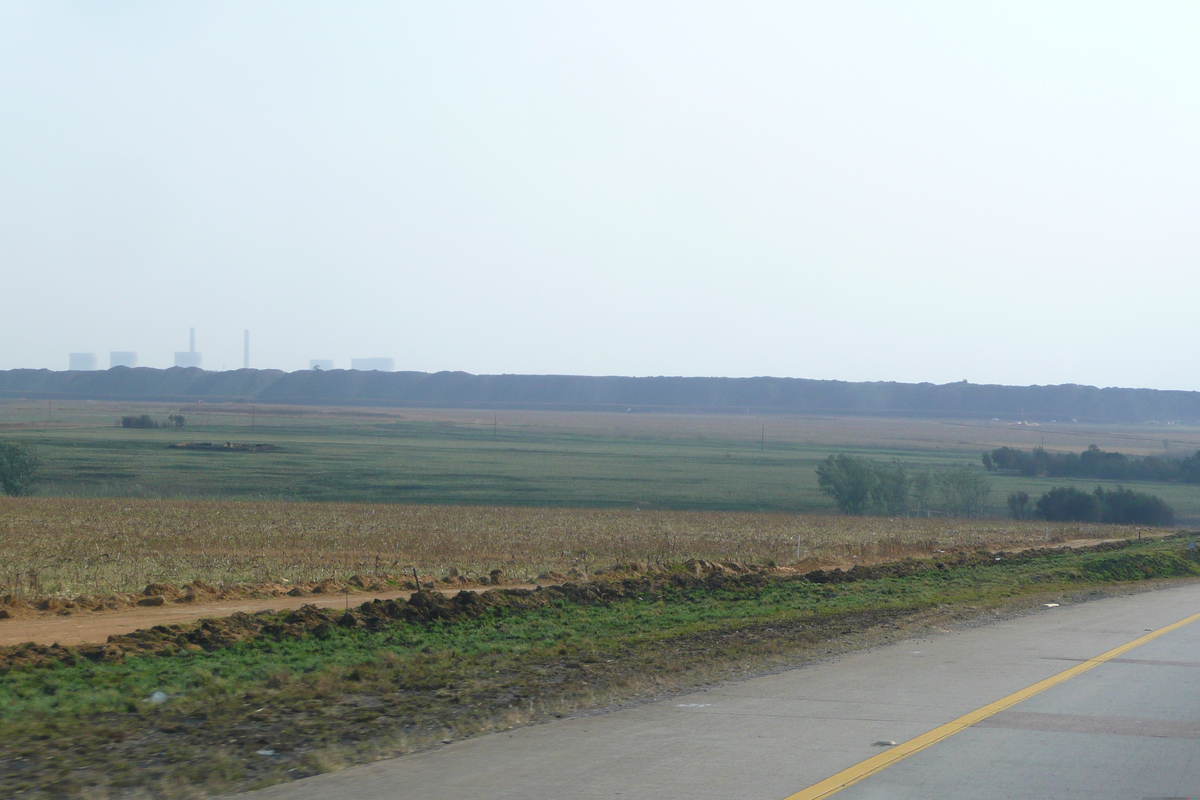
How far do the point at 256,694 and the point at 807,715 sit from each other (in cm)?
528

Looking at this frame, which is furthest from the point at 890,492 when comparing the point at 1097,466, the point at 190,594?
the point at 190,594

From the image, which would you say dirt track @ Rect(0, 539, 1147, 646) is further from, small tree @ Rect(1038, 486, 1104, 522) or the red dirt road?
small tree @ Rect(1038, 486, 1104, 522)

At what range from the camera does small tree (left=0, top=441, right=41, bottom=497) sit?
59.9m

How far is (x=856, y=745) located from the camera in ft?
27.2

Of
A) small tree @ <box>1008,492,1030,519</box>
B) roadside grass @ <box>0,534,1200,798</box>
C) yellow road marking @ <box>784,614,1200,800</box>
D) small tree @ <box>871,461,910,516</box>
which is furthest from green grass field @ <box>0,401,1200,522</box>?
yellow road marking @ <box>784,614,1200,800</box>

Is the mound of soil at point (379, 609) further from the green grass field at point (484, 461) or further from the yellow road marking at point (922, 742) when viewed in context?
the green grass field at point (484, 461)

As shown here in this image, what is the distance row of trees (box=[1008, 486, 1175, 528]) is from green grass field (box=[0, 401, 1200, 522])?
4032 millimetres

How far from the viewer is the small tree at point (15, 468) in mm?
59875

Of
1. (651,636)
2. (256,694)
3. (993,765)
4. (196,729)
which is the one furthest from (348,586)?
(993,765)

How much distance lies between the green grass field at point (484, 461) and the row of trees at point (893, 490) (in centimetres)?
332

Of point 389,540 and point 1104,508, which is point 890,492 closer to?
point 1104,508

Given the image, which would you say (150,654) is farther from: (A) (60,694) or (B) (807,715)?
(B) (807,715)

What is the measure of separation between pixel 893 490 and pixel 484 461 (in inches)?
1843

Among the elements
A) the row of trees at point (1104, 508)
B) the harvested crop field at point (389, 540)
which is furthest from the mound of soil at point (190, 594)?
the row of trees at point (1104, 508)
